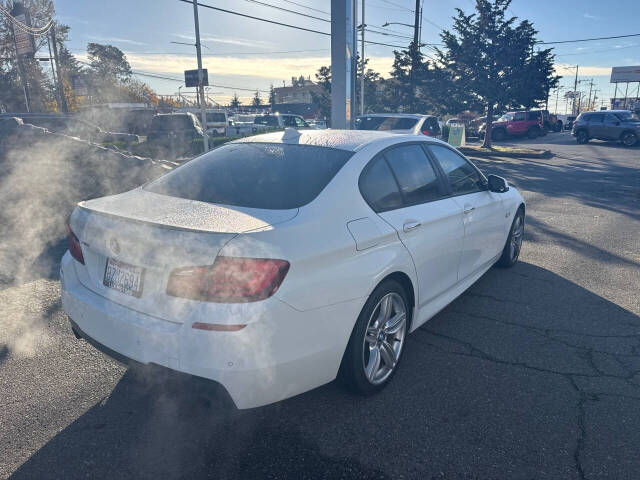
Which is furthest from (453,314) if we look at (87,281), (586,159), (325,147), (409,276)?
(586,159)

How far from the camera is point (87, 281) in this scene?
8.70ft

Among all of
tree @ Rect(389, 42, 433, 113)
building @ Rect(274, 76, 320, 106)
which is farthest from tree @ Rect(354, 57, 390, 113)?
building @ Rect(274, 76, 320, 106)

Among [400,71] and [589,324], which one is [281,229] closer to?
[589,324]

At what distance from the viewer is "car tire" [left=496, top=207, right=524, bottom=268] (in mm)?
5258

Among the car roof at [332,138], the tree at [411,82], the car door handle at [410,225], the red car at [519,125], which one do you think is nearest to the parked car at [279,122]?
the tree at [411,82]

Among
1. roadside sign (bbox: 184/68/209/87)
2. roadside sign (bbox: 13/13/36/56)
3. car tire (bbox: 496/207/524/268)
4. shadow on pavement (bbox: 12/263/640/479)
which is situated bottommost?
shadow on pavement (bbox: 12/263/640/479)

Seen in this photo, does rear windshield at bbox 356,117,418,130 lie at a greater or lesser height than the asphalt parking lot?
greater

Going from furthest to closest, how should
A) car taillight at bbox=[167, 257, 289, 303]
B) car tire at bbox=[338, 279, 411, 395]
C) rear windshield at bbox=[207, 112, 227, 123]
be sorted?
rear windshield at bbox=[207, 112, 227, 123]
car tire at bbox=[338, 279, 411, 395]
car taillight at bbox=[167, 257, 289, 303]

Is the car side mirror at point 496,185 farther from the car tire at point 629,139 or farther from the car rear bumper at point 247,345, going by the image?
the car tire at point 629,139

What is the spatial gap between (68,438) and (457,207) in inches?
122

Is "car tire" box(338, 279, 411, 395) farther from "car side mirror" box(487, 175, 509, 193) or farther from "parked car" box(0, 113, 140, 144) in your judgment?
"parked car" box(0, 113, 140, 144)

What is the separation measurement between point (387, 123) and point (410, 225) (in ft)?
40.7

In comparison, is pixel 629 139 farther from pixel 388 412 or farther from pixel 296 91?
pixel 296 91

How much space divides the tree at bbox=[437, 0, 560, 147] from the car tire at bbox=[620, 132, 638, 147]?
7.72 metres
